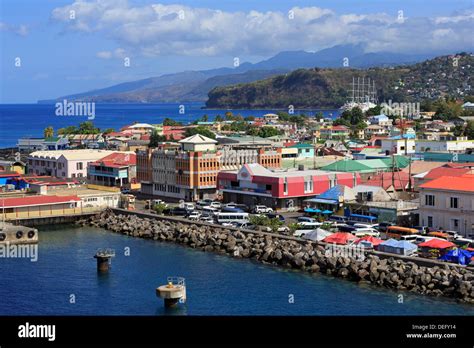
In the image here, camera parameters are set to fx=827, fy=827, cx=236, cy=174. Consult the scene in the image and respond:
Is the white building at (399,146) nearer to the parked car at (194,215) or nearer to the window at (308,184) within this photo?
the window at (308,184)

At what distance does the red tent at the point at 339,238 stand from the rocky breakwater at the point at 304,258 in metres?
0.30

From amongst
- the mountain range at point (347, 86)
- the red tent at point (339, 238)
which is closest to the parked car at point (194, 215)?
the red tent at point (339, 238)

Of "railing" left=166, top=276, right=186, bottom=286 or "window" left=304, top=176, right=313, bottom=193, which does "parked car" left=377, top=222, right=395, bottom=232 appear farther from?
"railing" left=166, top=276, right=186, bottom=286

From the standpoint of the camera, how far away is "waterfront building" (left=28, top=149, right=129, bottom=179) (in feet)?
106

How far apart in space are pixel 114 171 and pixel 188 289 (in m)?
15.4

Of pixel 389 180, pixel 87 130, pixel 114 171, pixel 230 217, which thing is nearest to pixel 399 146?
pixel 389 180

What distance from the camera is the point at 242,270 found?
1723 cm

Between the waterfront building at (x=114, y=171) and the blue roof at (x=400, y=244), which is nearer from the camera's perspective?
the blue roof at (x=400, y=244)

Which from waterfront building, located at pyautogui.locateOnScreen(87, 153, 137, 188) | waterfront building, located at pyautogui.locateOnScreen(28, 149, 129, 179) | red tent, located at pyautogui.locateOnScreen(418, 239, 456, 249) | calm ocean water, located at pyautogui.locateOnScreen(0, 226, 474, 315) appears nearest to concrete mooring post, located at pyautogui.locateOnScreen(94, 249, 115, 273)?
calm ocean water, located at pyautogui.locateOnScreen(0, 226, 474, 315)

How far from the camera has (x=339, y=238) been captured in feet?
59.4

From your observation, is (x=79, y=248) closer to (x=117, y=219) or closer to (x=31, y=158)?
(x=117, y=219)

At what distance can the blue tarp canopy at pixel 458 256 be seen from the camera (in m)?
15.8

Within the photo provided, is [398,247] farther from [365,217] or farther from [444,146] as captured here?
[444,146]

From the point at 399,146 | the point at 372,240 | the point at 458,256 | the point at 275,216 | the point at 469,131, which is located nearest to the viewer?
the point at 458,256
